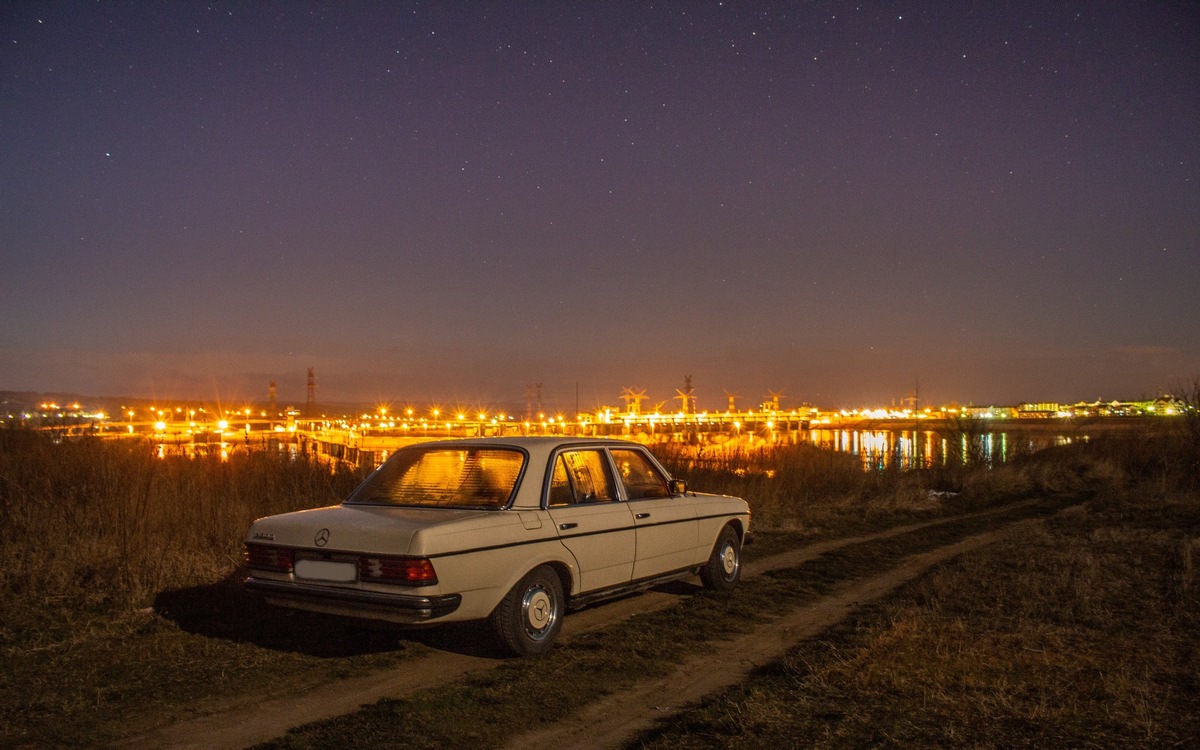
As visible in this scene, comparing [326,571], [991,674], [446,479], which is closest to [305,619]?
[326,571]

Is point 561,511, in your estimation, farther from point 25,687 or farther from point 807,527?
point 807,527

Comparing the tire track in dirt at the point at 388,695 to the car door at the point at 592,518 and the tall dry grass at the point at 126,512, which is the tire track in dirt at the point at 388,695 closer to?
the car door at the point at 592,518

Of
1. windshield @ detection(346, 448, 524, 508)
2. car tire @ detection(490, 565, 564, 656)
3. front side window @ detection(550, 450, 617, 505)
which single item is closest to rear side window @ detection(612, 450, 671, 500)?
front side window @ detection(550, 450, 617, 505)

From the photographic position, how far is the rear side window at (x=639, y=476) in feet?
25.9

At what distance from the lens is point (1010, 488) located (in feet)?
79.5

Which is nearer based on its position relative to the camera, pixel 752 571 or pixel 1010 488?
pixel 752 571

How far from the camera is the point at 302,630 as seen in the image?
23.5 feet

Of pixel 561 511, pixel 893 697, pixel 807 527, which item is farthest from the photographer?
pixel 807 527

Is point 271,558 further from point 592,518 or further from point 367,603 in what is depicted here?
point 592,518

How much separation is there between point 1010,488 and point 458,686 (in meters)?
22.4

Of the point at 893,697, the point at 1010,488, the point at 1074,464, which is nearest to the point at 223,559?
the point at 893,697

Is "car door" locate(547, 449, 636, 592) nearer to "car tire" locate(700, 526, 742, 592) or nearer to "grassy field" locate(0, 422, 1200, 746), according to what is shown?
"grassy field" locate(0, 422, 1200, 746)

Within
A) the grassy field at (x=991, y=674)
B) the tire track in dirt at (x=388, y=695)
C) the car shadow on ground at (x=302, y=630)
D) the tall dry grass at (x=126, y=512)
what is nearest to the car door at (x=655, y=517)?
the tire track in dirt at (x=388, y=695)

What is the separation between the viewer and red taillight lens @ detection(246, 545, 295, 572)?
6.20 meters
